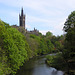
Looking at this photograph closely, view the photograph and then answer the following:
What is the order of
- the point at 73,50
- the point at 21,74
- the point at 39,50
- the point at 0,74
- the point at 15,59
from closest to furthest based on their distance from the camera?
the point at 73,50
the point at 0,74
the point at 15,59
the point at 21,74
the point at 39,50

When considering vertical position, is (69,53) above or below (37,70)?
above

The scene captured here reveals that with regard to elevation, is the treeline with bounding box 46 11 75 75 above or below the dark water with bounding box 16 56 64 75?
above

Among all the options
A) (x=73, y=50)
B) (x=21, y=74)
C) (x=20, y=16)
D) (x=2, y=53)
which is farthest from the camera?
(x=20, y=16)

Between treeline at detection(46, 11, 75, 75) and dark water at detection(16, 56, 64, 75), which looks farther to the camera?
dark water at detection(16, 56, 64, 75)

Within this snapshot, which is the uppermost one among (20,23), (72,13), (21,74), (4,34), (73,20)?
(20,23)

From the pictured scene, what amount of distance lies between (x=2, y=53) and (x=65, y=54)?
11930 millimetres

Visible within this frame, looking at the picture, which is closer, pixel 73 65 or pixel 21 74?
pixel 73 65

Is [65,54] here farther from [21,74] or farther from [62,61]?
[21,74]

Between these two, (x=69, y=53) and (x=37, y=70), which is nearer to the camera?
(x=69, y=53)

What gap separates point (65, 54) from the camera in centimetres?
1977

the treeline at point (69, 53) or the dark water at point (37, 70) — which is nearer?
the treeline at point (69, 53)

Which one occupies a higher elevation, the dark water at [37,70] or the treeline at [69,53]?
the treeline at [69,53]

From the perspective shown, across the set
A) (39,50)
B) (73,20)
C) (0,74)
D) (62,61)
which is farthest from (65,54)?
(39,50)

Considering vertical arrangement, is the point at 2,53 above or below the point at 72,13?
below
